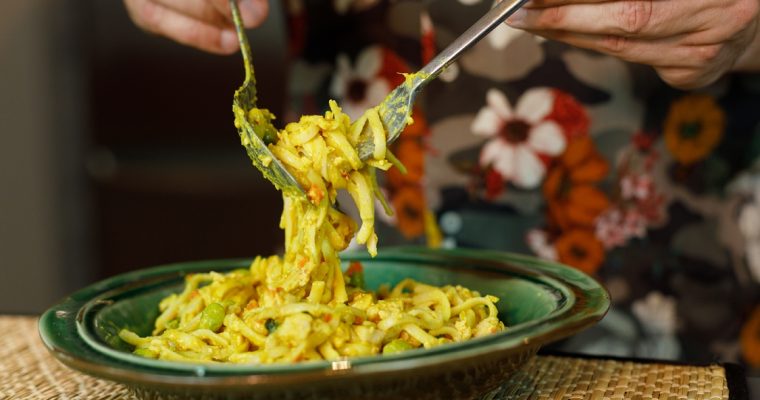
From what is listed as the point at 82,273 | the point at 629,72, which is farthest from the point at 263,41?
the point at 629,72

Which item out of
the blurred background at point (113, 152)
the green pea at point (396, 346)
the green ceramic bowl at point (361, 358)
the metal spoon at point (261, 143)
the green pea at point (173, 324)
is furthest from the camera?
the blurred background at point (113, 152)

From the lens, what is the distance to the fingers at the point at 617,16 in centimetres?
127

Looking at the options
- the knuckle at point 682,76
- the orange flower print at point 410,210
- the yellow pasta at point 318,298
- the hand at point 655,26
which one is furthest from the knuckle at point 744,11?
the orange flower print at point 410,210

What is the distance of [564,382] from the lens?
1273mm

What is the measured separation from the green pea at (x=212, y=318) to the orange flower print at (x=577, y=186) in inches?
34.5

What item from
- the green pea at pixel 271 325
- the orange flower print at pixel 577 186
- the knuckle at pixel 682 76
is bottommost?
the green pea at pixel 271 325

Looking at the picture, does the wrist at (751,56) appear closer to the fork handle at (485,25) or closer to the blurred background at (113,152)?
the fork handle at (485,25)

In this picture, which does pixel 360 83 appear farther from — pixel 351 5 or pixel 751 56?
pixel 751 56

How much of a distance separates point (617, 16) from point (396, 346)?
1.93 ft

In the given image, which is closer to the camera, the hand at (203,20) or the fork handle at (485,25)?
the fork handle at (485,25)

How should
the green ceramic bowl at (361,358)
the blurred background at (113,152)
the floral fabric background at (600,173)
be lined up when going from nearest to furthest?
the green ceramic bowl at (361,358) < the floral fabric background at (600,173) < the blurred background at (113,152)

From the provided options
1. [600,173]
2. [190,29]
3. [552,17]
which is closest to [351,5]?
[190,29]

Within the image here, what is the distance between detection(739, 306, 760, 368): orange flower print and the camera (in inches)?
72.7

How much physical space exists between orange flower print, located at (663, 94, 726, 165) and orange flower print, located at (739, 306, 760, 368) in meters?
0.36
